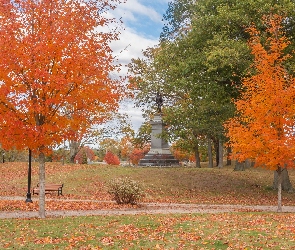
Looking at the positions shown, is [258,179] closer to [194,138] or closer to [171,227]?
[194,138]

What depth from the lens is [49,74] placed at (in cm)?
1324

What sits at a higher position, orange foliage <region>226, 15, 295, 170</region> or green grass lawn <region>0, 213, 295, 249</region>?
orange foliage <region>226, 15, 295, 170</region>

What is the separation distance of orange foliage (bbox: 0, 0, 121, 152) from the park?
0.12 ft

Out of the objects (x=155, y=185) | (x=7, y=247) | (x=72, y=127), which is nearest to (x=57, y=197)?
(x=155, y=185)

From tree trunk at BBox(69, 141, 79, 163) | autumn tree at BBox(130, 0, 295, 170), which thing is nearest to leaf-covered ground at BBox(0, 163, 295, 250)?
autumn tree at BBox(130, 0, 295, 170)

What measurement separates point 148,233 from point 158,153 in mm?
23960

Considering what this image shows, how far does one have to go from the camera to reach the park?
1161 centimetres

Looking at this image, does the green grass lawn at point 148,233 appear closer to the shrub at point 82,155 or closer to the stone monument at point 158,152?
the stone monument at point 158,152

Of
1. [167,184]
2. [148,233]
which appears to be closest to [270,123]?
[148,233]

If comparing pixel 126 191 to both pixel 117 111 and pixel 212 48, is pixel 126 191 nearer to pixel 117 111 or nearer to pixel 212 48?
pixel 117 111

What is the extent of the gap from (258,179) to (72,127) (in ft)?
64.8

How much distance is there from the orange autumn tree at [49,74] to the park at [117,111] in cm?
4

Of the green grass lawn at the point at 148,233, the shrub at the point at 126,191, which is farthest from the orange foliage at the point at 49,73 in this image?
the shrub at the point at 126,191

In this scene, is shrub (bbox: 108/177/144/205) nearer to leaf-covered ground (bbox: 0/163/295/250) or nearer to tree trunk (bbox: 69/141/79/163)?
leaf-covered ground (bbox: 0/163/295/250)
